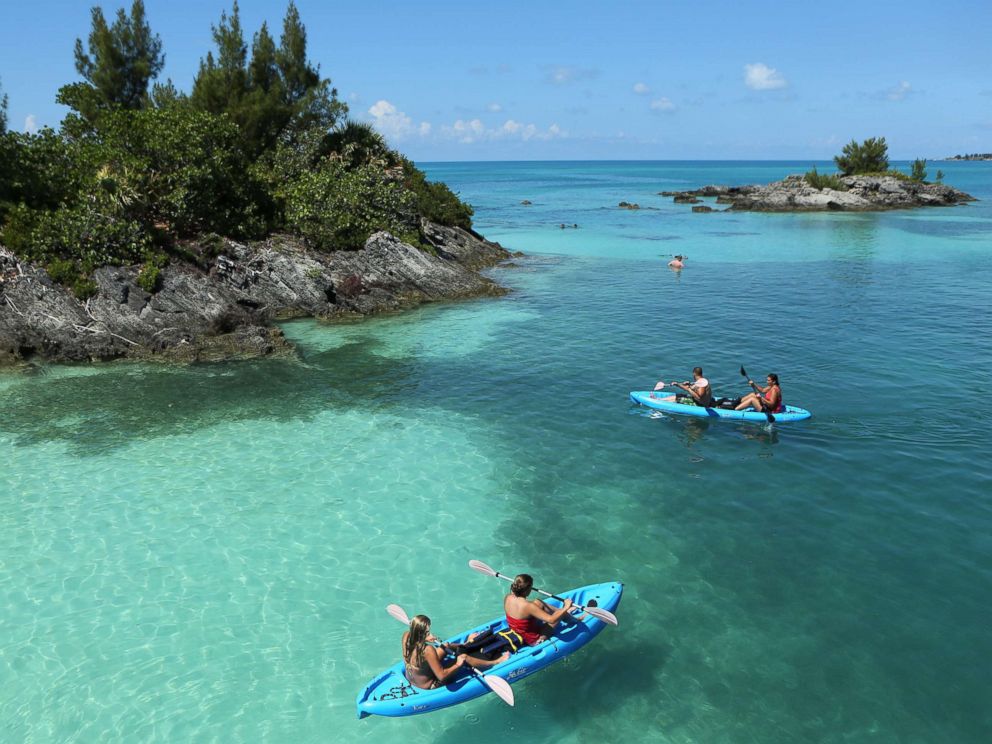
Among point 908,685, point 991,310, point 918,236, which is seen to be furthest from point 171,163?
point 918,236

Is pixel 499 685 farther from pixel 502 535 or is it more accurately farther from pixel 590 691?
pixel 502 535

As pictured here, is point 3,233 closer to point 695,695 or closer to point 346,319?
point 346,319

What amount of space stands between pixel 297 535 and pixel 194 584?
2.41 meters

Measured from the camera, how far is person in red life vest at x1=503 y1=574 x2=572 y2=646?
11164mm

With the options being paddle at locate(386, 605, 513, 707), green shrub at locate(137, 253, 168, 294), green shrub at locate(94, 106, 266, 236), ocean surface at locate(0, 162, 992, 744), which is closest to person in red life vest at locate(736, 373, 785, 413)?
ocean surface at locate(0, 162, 992, 744)

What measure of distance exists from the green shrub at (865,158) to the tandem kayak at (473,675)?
117 m

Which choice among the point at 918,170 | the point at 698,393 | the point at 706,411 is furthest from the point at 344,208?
the point at 918,170

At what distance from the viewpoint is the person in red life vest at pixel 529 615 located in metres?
11.2

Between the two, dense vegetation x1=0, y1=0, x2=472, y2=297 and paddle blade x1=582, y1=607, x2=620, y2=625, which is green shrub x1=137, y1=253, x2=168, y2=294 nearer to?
dense vegetation x1=0, y1=0, x2=472, y2=297

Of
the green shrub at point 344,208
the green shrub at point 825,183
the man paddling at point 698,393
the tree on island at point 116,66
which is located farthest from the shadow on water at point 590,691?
the green shrub at point 825,183

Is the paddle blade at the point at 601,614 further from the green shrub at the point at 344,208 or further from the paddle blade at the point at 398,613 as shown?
the green shrub at the point at 344,208

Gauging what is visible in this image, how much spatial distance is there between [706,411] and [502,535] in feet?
31.1

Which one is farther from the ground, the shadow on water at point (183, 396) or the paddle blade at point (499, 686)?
the shadow on water at point (183, 396)

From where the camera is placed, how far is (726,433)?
20.8 meters
